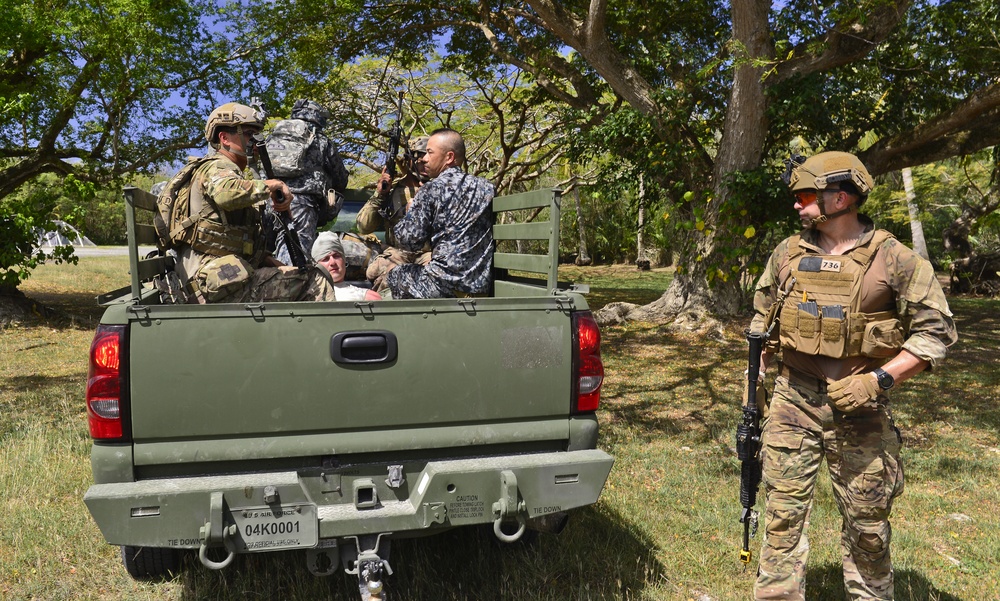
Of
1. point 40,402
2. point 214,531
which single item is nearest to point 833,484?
point 214,531

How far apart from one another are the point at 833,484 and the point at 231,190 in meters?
2.95

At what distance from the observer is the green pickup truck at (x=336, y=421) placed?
2.74 meters

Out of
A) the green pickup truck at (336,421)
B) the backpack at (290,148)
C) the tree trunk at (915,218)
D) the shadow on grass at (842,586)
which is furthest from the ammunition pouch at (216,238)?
the tree trunk at (915,218)

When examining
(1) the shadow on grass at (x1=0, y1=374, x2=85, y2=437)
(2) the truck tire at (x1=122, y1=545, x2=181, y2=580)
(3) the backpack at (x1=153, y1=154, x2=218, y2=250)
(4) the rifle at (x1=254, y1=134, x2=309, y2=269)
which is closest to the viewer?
(2) the truck tire at (x1=122, y1=545, x2=181, y2=580)

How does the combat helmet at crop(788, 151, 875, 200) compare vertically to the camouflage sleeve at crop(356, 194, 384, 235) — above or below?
above

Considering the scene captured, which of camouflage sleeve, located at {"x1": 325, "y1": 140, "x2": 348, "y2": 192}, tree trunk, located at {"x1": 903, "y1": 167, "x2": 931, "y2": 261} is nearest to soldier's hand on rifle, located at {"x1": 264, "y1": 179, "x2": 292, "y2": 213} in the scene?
camouflage sleeve, located at {"x1": 325, "y1": 140, "x2": 348, "y2": 192}

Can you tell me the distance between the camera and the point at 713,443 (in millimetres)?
5977

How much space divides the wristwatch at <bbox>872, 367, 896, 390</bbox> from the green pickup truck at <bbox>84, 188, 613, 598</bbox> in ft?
3.58

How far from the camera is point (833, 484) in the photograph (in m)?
3.17

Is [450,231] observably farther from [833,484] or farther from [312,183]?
[833,484]

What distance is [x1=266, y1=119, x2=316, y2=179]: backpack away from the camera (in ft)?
16.5

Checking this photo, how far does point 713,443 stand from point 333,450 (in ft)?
12.6

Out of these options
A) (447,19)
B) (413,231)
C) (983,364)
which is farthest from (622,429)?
(447,19)

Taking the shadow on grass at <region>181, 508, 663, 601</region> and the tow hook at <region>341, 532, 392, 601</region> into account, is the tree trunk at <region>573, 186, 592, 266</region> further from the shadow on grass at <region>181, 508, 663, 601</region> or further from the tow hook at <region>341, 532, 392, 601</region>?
the tow hook at <region>341, 532, 392, 601</region>
